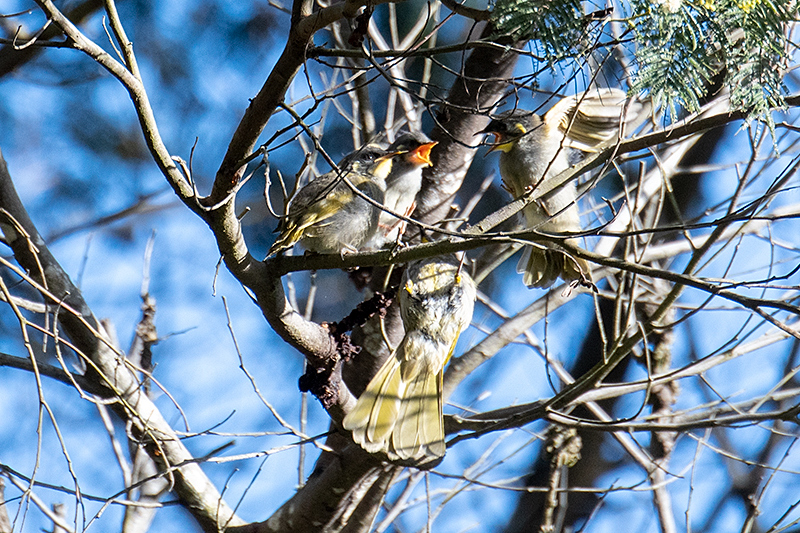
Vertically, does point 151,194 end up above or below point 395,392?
above

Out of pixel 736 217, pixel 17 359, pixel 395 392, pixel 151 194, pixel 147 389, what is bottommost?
pixel 736 217

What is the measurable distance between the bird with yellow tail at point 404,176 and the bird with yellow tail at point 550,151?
0.34 metres

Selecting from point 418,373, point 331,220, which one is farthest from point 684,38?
point 418,373

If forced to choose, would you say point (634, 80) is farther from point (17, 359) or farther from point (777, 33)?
point (17, 359)

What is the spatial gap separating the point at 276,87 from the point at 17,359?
1857 mm

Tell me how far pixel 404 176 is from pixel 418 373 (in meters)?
1.01

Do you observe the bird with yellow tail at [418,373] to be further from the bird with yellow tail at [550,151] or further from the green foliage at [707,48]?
the green foliage at [707,48]

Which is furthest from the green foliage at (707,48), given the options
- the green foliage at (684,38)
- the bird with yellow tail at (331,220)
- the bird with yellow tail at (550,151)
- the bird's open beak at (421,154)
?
the bird's open beak at (421,154)

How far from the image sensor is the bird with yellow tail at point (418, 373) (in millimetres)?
3312

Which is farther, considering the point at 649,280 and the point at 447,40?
the point at 447,40

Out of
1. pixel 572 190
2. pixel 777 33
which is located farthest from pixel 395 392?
pixel 777 33

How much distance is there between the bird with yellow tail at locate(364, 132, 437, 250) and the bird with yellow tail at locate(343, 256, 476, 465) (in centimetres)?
25

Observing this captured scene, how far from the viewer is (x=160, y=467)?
11.5 feet

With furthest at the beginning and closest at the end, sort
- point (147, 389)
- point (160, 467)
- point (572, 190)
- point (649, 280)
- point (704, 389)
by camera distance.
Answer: point (704, 389) < point (649, 280) < point (147, 389) < point (572, 190) < point (160, 467)
